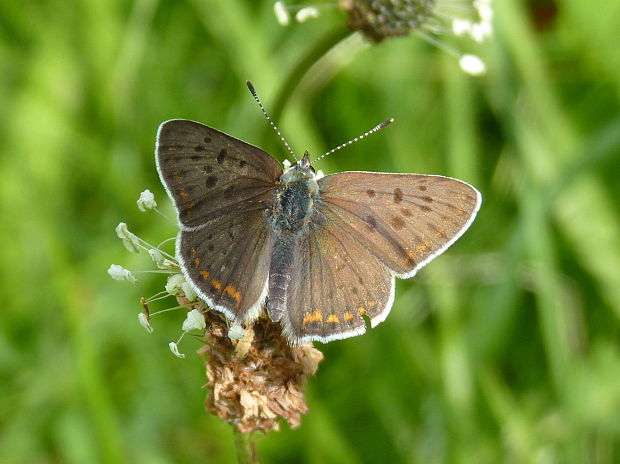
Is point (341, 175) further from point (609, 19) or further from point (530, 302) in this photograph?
point (609, 19)

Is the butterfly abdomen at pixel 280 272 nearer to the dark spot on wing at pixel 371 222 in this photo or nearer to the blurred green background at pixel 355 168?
the dark spot on wing at pixel 371 222

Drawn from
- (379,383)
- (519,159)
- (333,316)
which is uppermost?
(519,159)

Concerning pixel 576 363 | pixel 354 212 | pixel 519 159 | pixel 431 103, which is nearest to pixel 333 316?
pixel 354 212

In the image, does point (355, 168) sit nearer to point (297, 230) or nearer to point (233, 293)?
point (297, 230)

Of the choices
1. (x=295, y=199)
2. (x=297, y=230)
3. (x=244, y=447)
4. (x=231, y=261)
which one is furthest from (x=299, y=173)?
(x=244, y=447)

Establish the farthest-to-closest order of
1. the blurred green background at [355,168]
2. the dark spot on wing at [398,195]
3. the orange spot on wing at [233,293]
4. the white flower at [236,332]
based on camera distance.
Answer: the blurred green background at [355,168] → the dark spot on wing at [398,195] → the orange spot on wing at [233,293] → the white flower at [236,332]

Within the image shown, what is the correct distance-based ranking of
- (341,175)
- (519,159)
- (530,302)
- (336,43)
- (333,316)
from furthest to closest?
(530,302) → (519,159) → (336,43) → (341,175) → (333,316)

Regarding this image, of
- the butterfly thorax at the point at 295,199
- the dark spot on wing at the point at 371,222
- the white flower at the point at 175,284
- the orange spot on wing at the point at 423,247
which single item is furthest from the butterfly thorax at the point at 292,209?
the orange spot on wing at the point at 423,247
